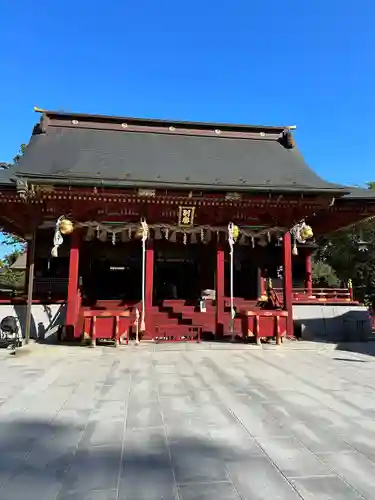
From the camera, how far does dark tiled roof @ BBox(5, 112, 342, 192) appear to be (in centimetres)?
1125

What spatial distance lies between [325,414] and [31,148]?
13989 millimetres

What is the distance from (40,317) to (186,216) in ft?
19.5

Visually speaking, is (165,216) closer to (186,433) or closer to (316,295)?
(316,295)

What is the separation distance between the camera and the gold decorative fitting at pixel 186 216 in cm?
1170

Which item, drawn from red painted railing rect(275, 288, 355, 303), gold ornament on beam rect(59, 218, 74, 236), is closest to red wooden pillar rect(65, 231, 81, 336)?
gold ornament on beam rect(59, 218, 74, 236)

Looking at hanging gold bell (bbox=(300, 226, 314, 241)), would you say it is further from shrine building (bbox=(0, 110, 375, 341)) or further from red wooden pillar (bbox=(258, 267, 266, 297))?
red wooden pillar (bbox=(258, 267, 266, 297))

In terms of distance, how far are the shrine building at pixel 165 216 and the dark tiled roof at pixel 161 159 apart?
0.06 metres

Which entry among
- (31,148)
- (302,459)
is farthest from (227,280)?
(302,459)

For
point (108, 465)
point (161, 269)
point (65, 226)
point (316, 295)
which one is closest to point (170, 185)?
point (65, 226)

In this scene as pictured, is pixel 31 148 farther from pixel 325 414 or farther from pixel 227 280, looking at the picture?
pixel 325 414

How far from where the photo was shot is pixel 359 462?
303 cm

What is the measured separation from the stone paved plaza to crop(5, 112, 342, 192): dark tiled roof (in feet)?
20.2

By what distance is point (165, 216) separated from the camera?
39.7 ft

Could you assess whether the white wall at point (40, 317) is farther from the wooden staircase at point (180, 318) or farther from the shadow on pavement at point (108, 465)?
the shadow on pavement at point (108, 465)
